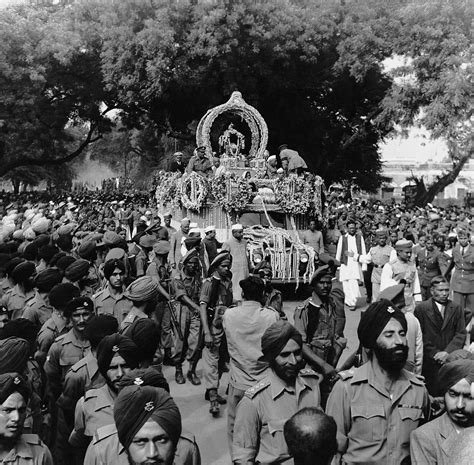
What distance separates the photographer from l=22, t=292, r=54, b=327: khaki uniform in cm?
593

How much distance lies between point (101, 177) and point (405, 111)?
52.0 m

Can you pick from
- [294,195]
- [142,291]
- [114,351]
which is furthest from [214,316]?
[294,195]

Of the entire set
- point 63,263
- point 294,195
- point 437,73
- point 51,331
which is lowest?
point 51,331

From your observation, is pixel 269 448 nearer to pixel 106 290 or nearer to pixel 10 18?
pixel 106 290

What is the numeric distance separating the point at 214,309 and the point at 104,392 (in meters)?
3.06

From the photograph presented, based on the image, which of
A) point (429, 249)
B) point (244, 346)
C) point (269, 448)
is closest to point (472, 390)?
point (269, 448)

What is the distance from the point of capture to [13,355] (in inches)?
160

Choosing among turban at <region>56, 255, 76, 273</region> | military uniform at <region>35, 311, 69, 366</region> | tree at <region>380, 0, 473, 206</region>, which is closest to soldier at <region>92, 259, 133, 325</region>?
military uniform at <region>35, 311, 69, 366</region>

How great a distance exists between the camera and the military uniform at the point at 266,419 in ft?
11.0

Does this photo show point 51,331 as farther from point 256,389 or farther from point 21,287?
point 256,389

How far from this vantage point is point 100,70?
95.8 feet

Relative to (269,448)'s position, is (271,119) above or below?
above

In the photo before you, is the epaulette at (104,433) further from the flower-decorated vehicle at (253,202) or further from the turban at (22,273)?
the flower-decorated vehicle at (253,202)

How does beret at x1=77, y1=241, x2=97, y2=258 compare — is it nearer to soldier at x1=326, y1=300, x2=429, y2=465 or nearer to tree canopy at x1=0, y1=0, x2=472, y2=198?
soldier at x1=326, y1=300, x2=429, y2=465
